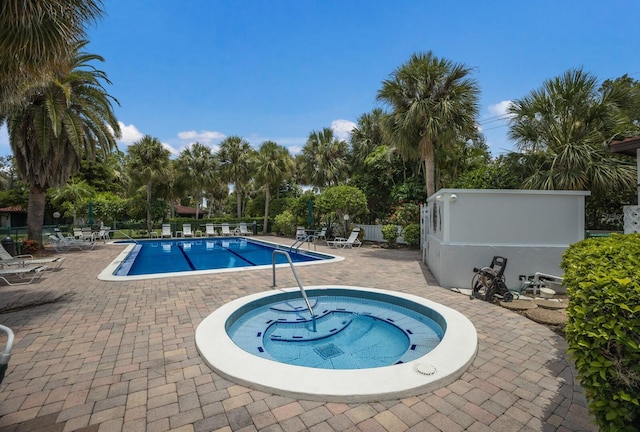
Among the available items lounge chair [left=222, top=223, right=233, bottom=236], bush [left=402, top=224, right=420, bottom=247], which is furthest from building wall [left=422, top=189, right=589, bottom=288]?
lounge chair [left=222, top=223, right=233, bottom=236]

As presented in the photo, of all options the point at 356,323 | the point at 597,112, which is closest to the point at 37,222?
the point at 356,323

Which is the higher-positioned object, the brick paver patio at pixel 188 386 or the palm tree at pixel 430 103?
the palm tree at pixel 430 103

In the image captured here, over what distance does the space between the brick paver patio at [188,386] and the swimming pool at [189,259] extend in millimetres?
3482

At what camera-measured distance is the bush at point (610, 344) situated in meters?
1.62

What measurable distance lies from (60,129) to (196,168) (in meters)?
15.7

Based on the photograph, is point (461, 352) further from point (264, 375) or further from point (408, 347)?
point (264, 375)

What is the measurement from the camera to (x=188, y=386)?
2857 mm

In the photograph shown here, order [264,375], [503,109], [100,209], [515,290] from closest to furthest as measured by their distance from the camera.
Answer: [264,375] < [515,290] < [503,109] < [100,209]

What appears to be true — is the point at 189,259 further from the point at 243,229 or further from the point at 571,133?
the point at 571,133

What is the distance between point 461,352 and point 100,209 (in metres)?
25.6

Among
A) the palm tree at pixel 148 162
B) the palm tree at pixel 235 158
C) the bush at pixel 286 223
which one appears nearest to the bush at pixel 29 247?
the palm tree at pixel 148 162

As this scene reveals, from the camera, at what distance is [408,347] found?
169 inches

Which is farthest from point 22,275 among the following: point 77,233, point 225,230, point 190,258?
point 225,230

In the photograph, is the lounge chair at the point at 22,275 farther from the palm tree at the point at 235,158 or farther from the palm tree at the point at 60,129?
the palm tree at the point at 235,158
